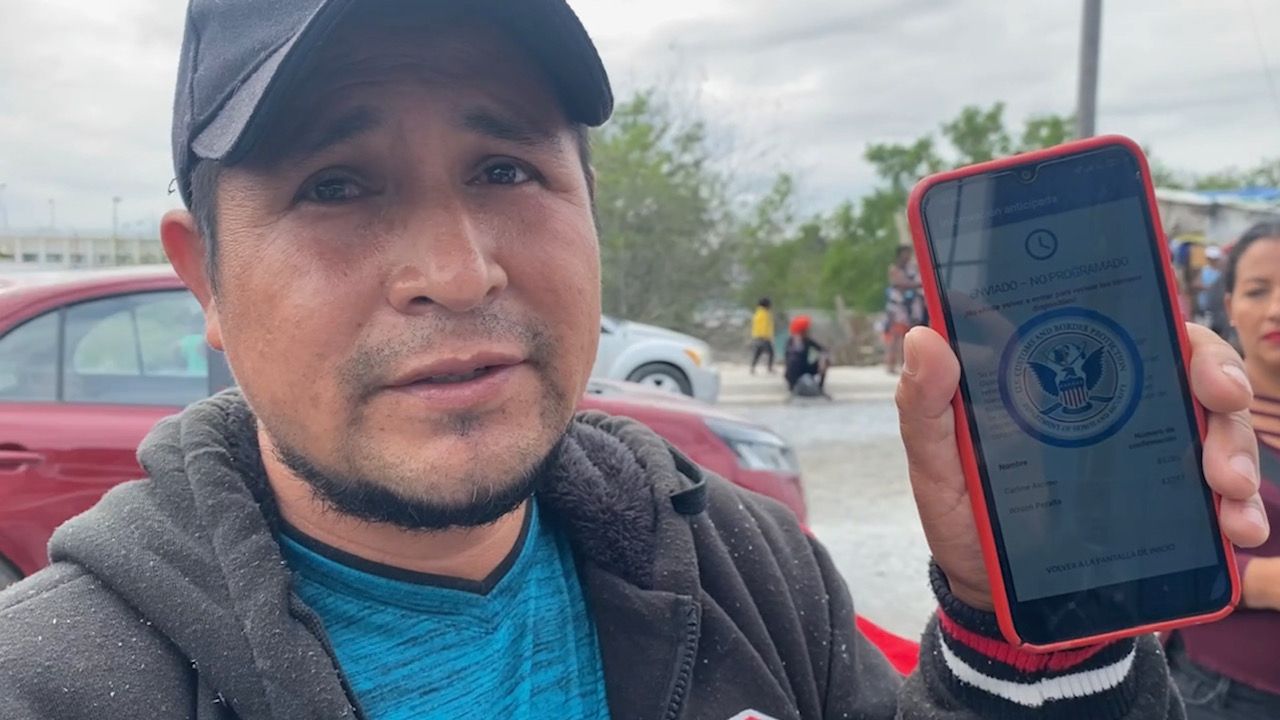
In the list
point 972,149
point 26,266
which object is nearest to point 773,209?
point 26,266

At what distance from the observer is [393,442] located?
1091 millimetres

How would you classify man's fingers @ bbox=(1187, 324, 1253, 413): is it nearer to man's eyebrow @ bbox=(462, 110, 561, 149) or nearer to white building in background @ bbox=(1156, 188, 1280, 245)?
man's eyebrow @ bbox=(462, 110, 561, 149)

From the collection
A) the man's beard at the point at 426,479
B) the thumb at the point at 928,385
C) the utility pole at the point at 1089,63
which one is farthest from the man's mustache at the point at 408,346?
the utility pole at the point at 1089,63

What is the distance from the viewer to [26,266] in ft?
18.4

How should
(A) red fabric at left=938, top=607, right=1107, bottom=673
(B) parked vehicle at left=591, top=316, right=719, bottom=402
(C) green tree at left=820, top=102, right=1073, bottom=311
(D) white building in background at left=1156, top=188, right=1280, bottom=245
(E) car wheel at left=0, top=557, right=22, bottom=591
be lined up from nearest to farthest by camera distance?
(A) red fabric at left=938, top=607, right=1107, bottom=673 → (E) car wheel at left=0, top=557, right=22, bottom=591 → (B) parked vehicle at left=591, top=316, right=719, bottom=402 → (D) white building in background at left=1156, top=188, right=1280, bottom=245 → (C) green tree at left=820, top=102, right=1073, bottom=311

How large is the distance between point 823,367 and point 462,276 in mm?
12433

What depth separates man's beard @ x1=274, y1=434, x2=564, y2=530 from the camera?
3.57 feet

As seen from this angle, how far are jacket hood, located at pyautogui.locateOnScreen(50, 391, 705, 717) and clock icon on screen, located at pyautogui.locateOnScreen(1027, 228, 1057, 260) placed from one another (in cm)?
63

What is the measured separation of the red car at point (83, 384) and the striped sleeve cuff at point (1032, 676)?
2766mm

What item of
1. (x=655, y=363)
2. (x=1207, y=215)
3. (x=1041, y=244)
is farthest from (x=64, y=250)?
(x=1207, y=215)

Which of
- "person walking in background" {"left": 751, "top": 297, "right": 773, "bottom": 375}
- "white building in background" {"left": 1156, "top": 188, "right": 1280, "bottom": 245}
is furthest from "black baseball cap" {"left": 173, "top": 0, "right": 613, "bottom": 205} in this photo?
"person walking in background" {"left": 751, "top": 297, "right": 773, "bottom": 375}

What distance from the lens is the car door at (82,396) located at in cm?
329

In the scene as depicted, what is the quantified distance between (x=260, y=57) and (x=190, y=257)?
1.17 feet

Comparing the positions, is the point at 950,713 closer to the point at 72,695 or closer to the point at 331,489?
the point at 331,489
